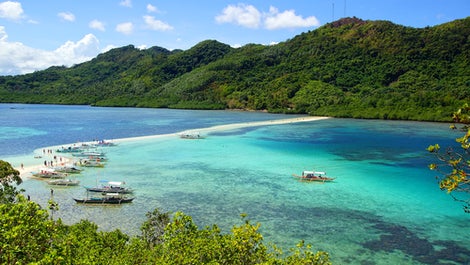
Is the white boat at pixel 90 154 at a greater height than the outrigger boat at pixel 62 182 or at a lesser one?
greater

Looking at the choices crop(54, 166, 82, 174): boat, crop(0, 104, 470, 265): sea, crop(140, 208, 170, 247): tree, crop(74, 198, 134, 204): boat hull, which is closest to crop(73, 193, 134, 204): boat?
crop(74, 198, 134, 204): boat hull

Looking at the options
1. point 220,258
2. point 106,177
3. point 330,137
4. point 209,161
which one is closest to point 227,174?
point 209,161

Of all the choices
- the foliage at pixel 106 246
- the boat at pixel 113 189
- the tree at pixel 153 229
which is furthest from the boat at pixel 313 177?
the foliage at pixel 106 246

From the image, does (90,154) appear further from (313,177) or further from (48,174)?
(313,177)

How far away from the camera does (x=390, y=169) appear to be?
54.8 m

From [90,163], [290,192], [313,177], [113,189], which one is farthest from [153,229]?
[90,163]

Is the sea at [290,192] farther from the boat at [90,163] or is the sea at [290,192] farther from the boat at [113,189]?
the boat at [90,163]

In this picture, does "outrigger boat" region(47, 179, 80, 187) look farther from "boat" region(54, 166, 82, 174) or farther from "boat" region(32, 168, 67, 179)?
"boat" region(54, 166, 82, 174)

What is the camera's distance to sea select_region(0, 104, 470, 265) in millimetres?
29016

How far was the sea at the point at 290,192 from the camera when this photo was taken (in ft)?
95.2

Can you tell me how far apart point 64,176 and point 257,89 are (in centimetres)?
14819

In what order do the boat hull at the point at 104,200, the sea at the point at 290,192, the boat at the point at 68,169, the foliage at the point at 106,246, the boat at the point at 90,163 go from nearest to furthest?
the foliage at the point at 106,246, the sea at the point at 290,192, the boat hull at the point at 104,200, the boat at the point at 68,169, the boat at the point at 90,163

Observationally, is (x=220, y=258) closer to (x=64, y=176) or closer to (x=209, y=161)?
(x=64, y=176)

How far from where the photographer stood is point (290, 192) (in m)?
42.2
